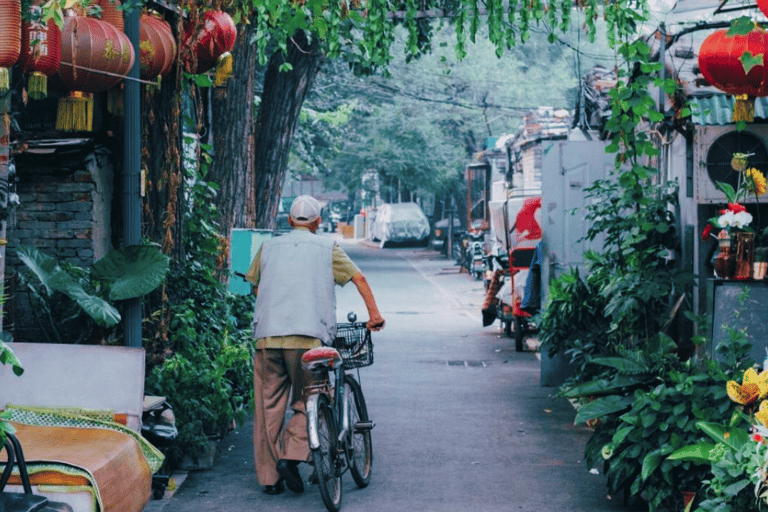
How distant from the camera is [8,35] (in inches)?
211

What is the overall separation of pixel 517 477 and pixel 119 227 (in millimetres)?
3746

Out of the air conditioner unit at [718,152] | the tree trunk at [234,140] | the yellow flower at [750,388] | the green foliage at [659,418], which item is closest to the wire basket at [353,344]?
the green foliage at [659,418]

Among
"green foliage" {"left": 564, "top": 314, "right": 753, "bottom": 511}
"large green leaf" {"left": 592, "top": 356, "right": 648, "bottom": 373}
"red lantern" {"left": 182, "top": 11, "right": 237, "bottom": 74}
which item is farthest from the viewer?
"red lantern" {"left": 182, "top": 11, "right": 237, "bottom": 74}

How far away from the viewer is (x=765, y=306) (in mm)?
8094

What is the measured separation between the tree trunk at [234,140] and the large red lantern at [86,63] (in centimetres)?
546

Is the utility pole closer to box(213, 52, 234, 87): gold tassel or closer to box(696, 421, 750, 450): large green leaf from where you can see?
box(213, 52, 234, 87): gold tassel

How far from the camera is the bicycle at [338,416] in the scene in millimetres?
6781

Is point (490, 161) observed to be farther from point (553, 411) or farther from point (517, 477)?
point (517, 477)

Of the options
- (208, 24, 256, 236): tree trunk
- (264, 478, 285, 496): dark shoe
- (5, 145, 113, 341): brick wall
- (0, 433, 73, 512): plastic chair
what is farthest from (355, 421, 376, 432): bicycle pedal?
(208, 24, 256, 236): tree trunk

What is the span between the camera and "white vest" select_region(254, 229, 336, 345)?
23.7ft

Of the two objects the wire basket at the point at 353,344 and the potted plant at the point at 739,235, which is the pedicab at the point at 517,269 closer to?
the potted plant at the point at 739,235

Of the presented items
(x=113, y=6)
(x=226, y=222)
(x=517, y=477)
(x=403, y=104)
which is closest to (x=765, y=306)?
(x=517, y=477)

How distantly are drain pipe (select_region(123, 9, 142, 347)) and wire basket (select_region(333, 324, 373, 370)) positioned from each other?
4.41 feet

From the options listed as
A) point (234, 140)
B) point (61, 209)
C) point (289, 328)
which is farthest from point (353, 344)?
point (234, 140)
